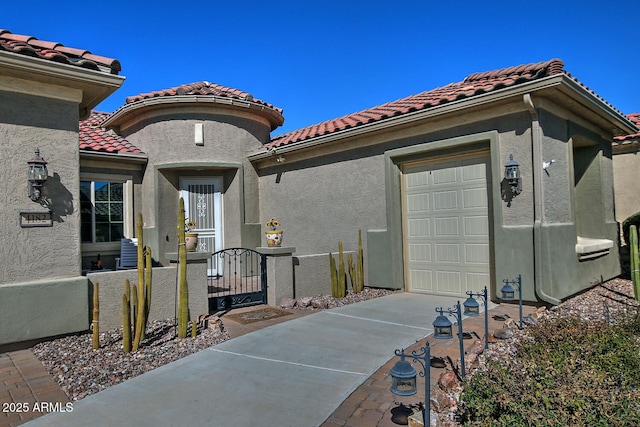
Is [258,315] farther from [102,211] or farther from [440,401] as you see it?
[102,211]

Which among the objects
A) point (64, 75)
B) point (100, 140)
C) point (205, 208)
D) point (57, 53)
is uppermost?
point (57, 53)

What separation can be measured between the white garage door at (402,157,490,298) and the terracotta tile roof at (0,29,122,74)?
6.06m

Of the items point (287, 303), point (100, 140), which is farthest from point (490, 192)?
point (100, 140)

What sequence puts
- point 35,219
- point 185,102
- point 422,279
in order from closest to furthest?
point 35,219 → point 422,279 → point 185,102

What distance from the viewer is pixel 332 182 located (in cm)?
1070

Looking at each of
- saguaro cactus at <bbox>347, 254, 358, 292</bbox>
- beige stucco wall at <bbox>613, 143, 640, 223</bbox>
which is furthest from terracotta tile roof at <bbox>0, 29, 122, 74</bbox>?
beige stucco wall at <bbox>613, 143, 640, 223</bbox>

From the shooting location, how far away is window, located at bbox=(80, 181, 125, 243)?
1096 cm

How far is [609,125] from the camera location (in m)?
10.4

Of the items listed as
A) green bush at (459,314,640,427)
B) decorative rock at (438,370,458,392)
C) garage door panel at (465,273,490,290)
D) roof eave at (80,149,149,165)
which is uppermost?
roof eave at (80,149,149,165)

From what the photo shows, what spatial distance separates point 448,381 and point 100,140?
11.2 metres

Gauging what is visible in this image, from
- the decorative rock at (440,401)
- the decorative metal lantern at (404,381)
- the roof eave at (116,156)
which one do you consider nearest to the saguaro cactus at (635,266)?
the decorative rock at (440,401)

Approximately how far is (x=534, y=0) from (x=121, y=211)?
11260mm

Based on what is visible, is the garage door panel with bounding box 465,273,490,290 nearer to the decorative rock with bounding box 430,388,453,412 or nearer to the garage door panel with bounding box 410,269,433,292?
the garage door panel with bounding box 410,269,433,292

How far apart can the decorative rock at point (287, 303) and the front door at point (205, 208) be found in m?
4.04
